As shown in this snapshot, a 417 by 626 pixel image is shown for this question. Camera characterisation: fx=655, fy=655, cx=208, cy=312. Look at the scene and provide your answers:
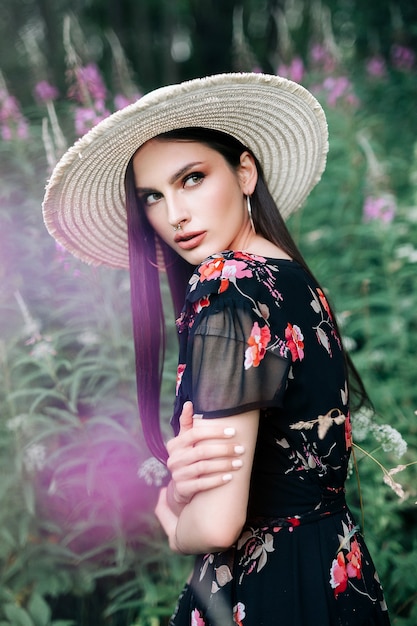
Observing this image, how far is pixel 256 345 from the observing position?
1.20 metres

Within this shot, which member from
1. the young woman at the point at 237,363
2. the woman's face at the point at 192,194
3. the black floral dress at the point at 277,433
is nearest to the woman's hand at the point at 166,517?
the young woman at the point at 237,363

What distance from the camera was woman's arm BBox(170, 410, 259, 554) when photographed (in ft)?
3.83

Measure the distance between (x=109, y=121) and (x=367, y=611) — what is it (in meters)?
1.20

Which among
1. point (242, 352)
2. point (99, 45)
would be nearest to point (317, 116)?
point (242, 352)

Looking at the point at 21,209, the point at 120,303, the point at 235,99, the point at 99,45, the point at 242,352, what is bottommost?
the point at 242,352

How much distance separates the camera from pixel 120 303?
2.76m

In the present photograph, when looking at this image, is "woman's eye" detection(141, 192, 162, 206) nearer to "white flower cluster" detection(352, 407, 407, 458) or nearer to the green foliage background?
the green foliage background

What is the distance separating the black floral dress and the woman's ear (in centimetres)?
34

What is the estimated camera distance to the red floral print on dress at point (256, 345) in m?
1.19

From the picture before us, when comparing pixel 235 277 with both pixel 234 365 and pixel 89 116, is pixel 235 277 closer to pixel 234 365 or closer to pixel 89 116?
pixel 234 365

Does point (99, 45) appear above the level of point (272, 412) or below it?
above

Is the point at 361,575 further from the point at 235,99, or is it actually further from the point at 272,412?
the point at 235,99

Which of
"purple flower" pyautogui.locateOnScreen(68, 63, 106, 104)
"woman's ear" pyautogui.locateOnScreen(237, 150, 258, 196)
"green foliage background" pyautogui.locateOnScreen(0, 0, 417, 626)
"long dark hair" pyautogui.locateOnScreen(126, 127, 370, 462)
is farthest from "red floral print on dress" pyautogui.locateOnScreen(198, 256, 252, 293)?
"purple flower" pyautogui.locateOnScreen(68, 63, 106, 104)

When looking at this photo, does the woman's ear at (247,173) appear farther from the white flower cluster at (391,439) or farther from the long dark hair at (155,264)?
the white flower cluster at (391,439)
